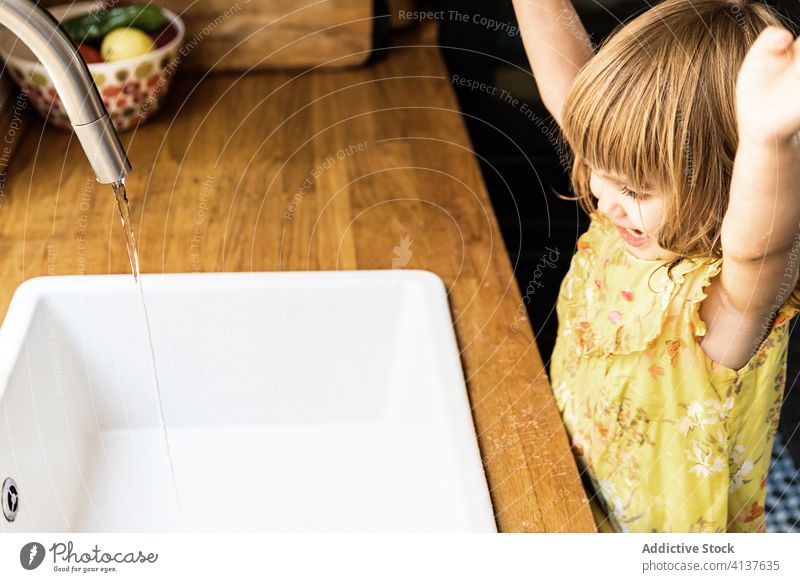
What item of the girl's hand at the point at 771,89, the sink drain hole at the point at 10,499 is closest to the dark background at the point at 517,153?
the girl's hand at the point at 771,89

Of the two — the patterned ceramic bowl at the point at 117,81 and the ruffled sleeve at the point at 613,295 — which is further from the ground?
the patterned ceramic bowl at the point at 117,81

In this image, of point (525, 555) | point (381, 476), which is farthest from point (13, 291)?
point (525, 555)

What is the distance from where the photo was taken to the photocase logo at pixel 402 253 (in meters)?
0.61

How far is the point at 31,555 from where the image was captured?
0.36 m

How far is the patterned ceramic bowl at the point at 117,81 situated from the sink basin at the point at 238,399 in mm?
170

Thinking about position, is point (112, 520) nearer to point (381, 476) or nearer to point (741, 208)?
point (381, 476)

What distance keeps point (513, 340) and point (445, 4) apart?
416 millimetres

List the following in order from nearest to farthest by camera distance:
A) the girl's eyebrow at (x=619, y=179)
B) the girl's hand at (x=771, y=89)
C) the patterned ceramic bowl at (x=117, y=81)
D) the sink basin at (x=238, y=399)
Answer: the girl's hand at (x=771, y=89) < the girl's eyebrow at (x=619, y=179) < the sink basin at (x=238, y=399) < the patterned ceramic bowl at (x=117, y=81)

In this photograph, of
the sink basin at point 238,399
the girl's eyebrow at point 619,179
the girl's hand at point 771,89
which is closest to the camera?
the girl's hand at point 771,89

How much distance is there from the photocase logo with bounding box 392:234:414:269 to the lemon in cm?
27

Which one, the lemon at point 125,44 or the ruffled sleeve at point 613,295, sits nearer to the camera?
the ruffled sleeve at point 613,295

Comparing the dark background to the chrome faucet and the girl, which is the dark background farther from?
the chrome faucet

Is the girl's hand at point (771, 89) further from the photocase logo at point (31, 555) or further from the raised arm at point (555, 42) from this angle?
the photocase logo at point (31, 555)

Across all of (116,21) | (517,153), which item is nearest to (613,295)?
(517,153)
